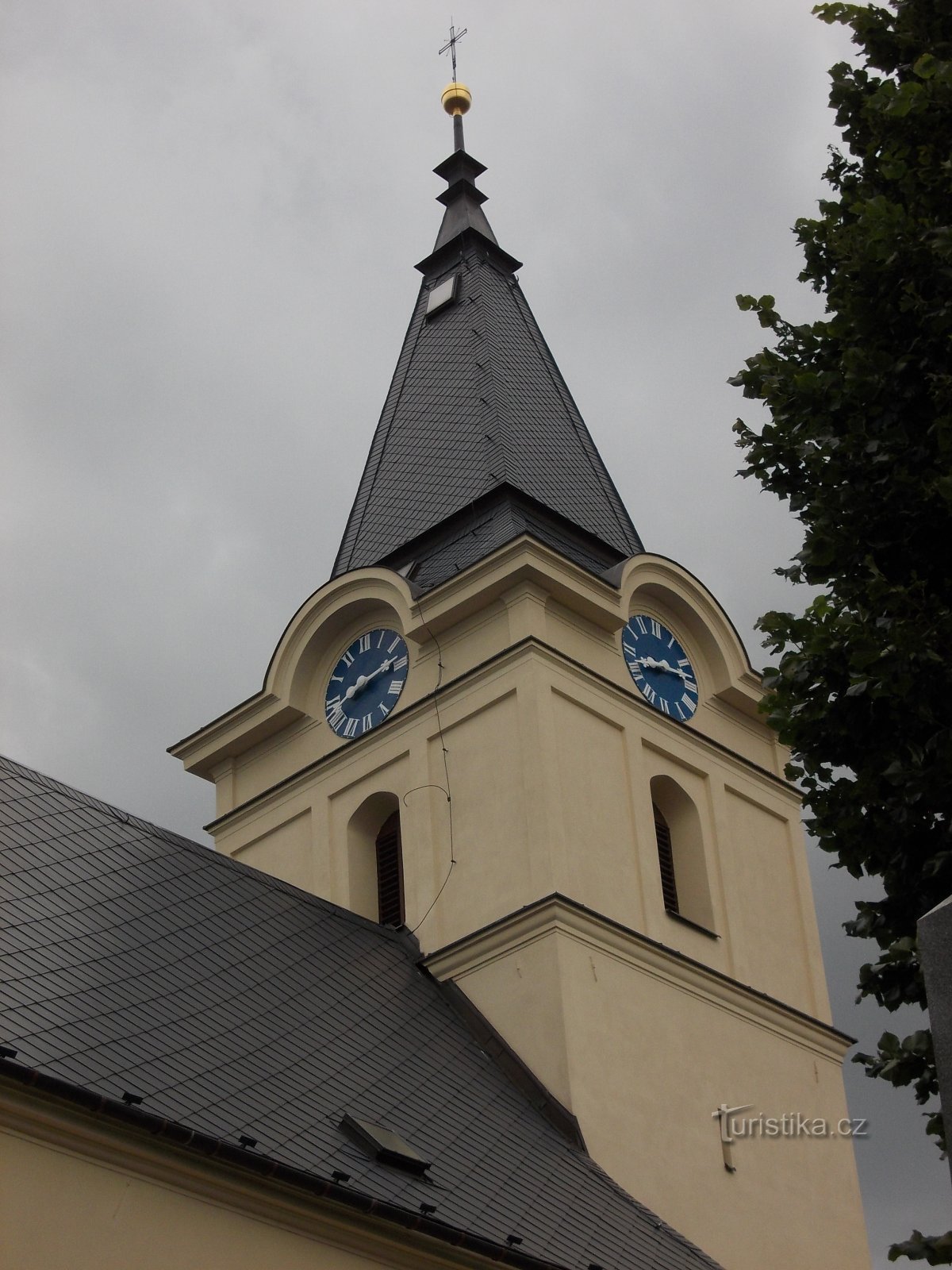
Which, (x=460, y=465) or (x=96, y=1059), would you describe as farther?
(x=460, y=465)

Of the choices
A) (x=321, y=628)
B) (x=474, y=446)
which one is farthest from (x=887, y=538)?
(x=474, y=446)

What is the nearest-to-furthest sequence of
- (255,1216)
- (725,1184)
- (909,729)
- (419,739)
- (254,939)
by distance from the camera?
1. (909,729)
2. (255,1216)
3. (254,939)
4. (725,1184)
5. (419,739)

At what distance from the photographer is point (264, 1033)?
1708 cm

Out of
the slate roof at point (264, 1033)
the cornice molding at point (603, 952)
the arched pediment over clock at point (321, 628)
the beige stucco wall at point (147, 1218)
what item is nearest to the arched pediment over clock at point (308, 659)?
the arched pediment over clock at point (321, 628)

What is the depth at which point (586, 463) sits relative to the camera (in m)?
26.6

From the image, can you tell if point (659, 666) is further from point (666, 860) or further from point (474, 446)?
point (474, 446)

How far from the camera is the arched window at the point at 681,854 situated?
22688 millimetres

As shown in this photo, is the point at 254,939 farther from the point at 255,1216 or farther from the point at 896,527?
the point at 896,527

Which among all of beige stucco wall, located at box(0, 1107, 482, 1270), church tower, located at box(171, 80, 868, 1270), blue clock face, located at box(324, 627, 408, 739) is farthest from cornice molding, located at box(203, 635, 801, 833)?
beige stucco wall, located at box(0, 1107, 482, 1270)

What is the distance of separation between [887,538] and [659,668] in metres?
13.6

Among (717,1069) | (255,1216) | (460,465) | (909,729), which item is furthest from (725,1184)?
(909,729)

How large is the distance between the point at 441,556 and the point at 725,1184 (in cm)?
822

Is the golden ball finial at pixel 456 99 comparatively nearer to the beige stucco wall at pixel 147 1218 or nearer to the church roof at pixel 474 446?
the church roof at pixel 474 446

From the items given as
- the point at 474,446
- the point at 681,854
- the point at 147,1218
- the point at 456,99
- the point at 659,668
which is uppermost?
the point at 456,99
